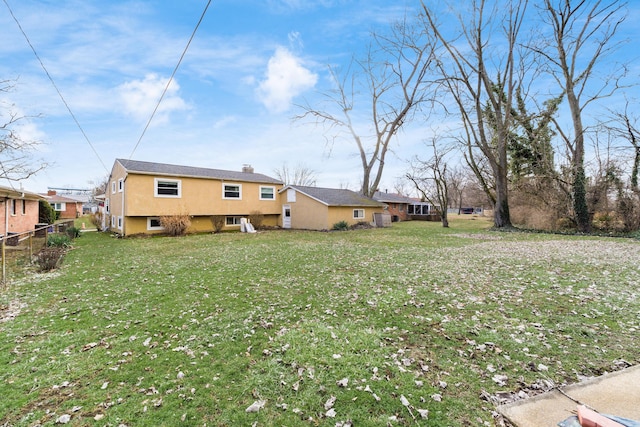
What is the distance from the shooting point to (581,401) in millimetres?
2432

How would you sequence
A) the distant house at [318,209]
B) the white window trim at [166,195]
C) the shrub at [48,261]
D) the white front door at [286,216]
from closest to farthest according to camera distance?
the shrub at [48,261] → the white window trim at [166,195] → the distant house at [318,209] → the white front door at [286,216]

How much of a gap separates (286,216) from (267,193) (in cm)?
246

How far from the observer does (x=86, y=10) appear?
777 cm

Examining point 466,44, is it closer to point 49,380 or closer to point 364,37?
point 364,37

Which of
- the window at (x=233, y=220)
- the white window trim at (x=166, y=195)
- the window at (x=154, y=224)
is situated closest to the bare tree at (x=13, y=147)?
the white window trim at (x=166, y=195)

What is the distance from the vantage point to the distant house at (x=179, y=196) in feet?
52.2

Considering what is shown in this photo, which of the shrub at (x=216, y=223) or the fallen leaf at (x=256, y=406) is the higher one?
the shrub at (x=216, y=223)

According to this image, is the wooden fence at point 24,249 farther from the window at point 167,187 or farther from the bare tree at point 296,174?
the bare tree at point 296,174

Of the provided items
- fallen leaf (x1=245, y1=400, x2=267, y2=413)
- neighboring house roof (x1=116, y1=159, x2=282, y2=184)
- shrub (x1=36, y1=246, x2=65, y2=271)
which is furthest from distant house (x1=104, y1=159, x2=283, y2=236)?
fallen leaf (x1=245, y1=400, x2=267, y2=413)

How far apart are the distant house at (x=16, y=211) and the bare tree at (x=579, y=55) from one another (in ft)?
101

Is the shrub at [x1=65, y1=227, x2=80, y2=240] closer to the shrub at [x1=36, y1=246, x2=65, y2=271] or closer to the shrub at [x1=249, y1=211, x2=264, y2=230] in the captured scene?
the shrub at [x1=36, y1=246, x2=65, y2=271]

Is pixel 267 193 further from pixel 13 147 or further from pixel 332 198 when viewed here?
pixel 13 147

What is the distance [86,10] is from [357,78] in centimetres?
2310

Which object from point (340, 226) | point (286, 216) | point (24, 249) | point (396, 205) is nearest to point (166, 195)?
point (24, 249)
